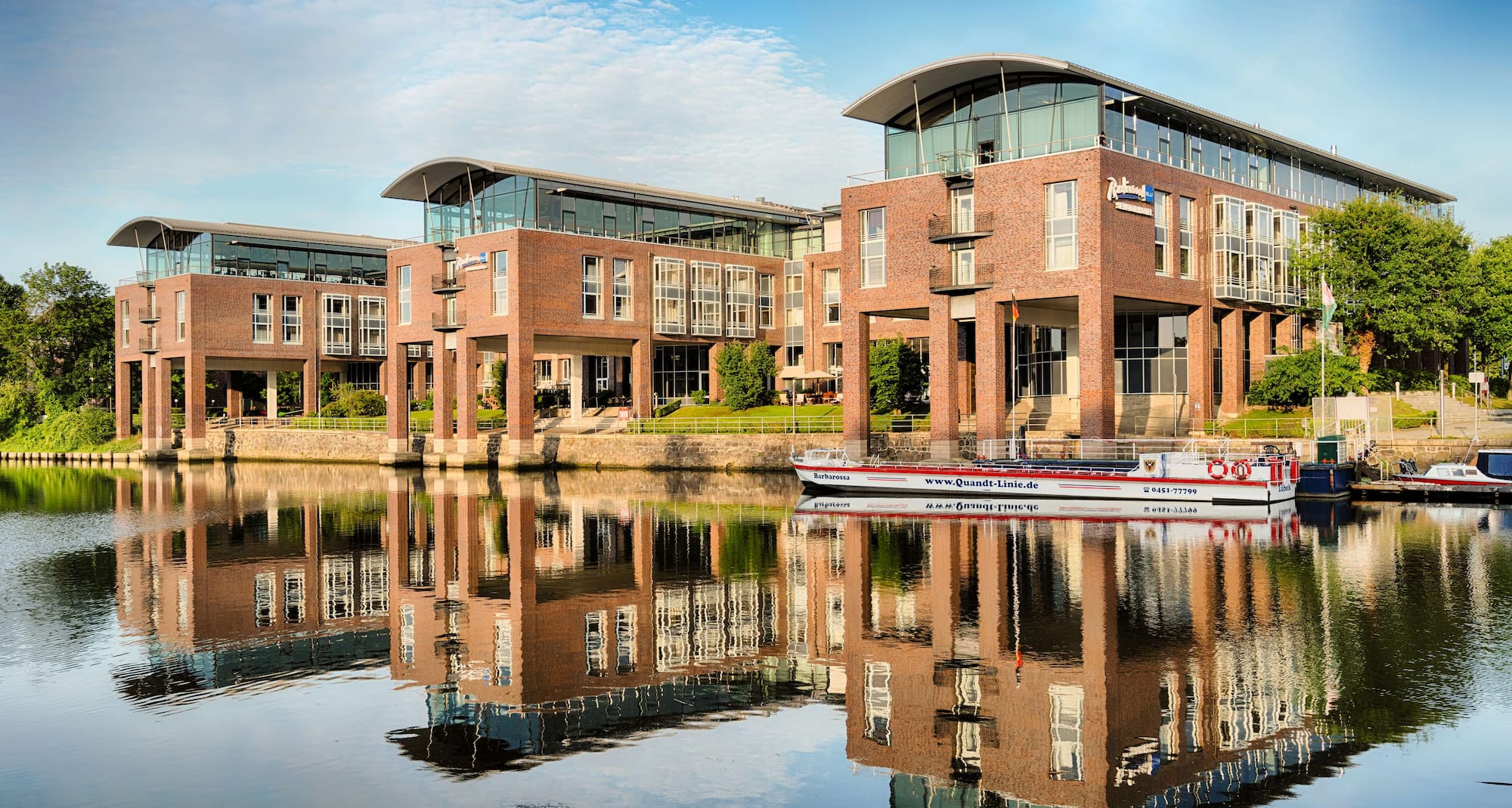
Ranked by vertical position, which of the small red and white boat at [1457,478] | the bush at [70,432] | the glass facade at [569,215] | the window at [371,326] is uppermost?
the glass facade at [569,215]

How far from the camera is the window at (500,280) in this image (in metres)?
67.3

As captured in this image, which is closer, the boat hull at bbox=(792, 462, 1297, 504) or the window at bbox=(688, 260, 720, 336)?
the boat hull at bbox=(792, 462, 1297, 504)

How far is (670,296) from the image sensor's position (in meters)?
74.9

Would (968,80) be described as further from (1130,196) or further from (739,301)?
(739,301)

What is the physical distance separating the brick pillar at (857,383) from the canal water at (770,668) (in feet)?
72.0

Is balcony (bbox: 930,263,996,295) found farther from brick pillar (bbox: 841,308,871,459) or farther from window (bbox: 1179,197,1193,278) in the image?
window (bbox: 1179,197,1193,278)

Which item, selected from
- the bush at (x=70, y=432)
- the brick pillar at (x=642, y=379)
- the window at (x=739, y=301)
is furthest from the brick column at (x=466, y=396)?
the bush at (x=70, y=432)

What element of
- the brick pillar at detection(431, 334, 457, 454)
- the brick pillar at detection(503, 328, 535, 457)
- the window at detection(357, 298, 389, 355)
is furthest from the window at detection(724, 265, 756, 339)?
the window at detection(357, 298, 389, 355)

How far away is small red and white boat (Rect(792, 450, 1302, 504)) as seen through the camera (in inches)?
1518

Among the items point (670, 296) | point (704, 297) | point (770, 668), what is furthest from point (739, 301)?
point (770, 668)

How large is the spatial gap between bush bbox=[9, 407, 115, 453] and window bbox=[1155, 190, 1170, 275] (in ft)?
260

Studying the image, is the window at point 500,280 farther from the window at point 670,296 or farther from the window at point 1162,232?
the window at point 1162,232

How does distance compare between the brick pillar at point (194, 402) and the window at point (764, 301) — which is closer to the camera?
the window at point (764, 301)

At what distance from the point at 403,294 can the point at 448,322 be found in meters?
6.57
